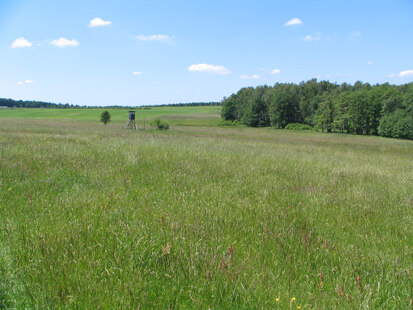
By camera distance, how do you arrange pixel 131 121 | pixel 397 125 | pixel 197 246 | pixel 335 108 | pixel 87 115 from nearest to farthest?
→ pixel 197 246 < pixel 131 121 < pixel 397 125 < pixel 335 108 < pixel 87 115

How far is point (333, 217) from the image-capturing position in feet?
12.9

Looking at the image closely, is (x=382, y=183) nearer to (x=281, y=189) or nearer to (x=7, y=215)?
(x=281, y=189)

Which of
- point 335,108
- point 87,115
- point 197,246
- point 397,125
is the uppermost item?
point 335,108

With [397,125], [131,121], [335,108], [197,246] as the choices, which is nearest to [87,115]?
[131,121]

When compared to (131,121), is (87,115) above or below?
above

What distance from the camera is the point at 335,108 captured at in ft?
225

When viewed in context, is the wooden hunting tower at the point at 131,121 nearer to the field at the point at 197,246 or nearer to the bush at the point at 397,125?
the field at the point at 197,246

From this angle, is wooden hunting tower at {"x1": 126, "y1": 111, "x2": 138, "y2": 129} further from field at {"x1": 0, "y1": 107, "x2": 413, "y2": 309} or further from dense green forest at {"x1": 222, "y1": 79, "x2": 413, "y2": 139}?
dense green forest at {"x1": 222, "y1": 79, "x2": 413, "y2": 139}

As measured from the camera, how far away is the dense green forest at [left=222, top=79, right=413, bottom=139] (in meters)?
54.3

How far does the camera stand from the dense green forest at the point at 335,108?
178 feet

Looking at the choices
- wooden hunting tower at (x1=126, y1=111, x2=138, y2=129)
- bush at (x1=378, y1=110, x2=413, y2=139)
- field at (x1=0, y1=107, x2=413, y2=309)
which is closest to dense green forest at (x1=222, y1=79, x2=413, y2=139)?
bush at (x1=378, y1=110, x2=413, y2=139)

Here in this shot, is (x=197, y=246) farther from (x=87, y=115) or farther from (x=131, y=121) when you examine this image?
(x=87, y=115)

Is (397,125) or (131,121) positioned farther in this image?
(397,125)

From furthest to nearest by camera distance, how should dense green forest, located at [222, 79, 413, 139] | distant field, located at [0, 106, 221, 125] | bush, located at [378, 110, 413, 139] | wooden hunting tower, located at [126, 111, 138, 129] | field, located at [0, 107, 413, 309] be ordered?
distant field, located at [0, 106, 221, 125] → dense green forest, located at [222, 79, 413, 139] → bush, located at [378, 110, 413, 139] → wooden hunting tower, located at [126, 111, 138, 129] → field, located at [0, 107, 413, 309]
